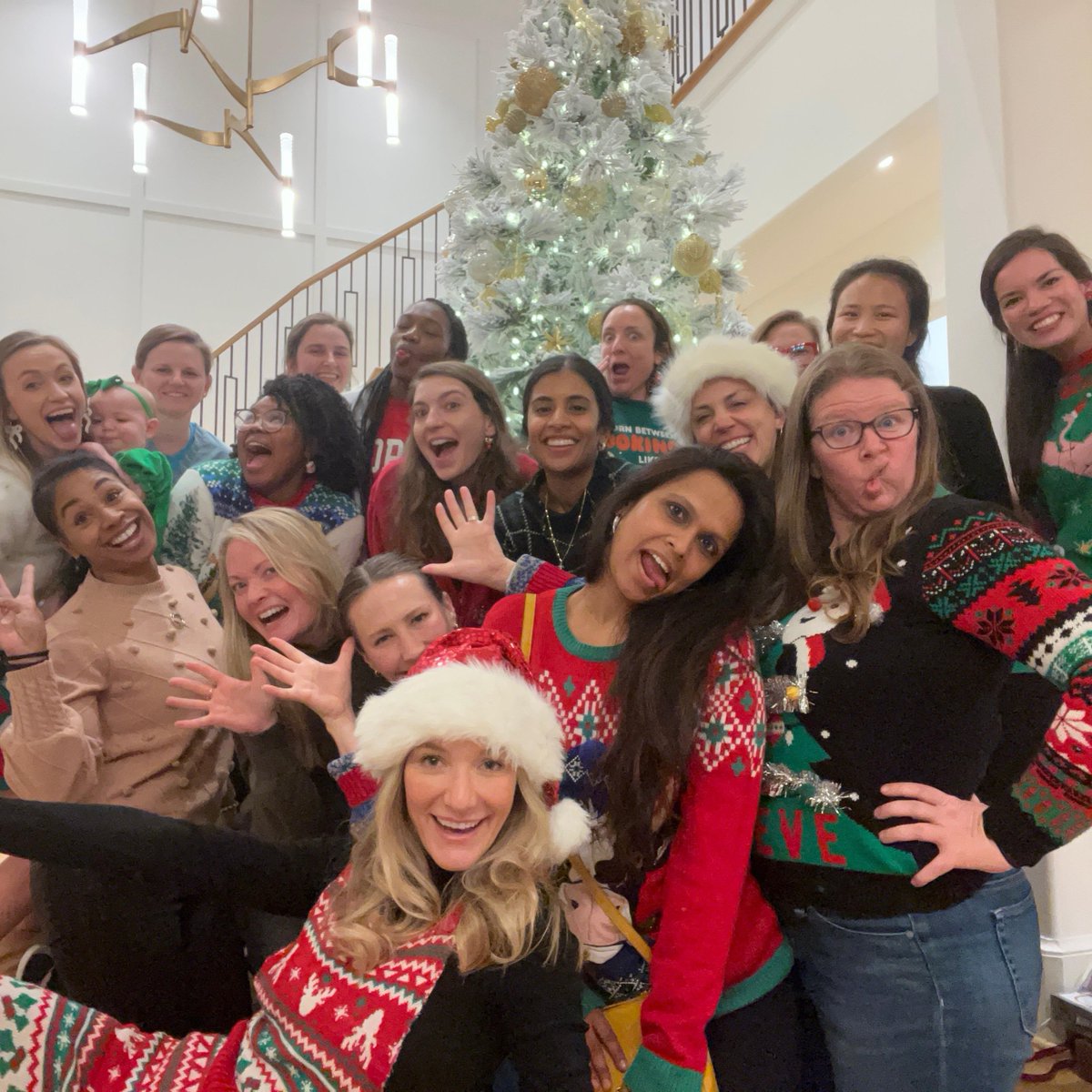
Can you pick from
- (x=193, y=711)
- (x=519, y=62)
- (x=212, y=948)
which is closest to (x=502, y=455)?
(x=193, y=711)

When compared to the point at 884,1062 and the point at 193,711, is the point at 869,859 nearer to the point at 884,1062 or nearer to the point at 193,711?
the point at 884,1062

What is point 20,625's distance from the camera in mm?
1907

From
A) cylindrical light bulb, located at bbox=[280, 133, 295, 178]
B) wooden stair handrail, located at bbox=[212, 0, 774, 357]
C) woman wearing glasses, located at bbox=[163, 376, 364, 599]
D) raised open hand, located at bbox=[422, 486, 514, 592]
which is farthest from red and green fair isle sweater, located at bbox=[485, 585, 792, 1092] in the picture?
cylindrical light bulb, located at bbox=[280, 133, 295, 178]

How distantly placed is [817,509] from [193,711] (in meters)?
1.58

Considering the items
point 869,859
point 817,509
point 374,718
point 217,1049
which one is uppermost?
point 817,509

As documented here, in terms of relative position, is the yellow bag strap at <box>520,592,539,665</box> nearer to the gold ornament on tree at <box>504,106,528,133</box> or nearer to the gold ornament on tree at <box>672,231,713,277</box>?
the gold ornament on tree at <box>672,231,713,277</box>

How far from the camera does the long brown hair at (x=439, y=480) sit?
2.52m

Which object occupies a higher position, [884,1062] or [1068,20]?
[1068,20]

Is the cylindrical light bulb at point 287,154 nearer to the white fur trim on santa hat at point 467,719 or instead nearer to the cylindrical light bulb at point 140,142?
the cylindrical light bulb at point 140,142

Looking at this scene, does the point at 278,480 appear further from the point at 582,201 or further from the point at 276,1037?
the point at 582,201

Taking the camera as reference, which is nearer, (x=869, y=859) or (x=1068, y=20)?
(x=869, y=859)

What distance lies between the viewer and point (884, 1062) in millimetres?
1442

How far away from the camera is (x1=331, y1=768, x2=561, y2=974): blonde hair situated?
4.67ft

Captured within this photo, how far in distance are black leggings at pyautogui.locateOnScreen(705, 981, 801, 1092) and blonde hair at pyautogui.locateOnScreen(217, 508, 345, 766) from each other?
1.23 meters
